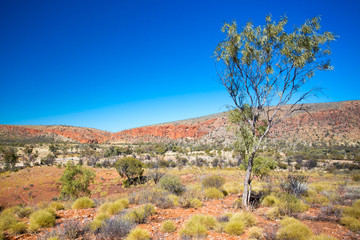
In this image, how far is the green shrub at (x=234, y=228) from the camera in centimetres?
648

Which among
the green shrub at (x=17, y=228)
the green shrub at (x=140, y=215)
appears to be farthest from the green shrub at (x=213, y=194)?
the green shrub at (x=17, y=228)

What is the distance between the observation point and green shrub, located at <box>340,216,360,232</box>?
22.0 ft

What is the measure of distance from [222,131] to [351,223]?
66954 millimetres

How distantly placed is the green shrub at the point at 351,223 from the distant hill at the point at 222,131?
38.2ft

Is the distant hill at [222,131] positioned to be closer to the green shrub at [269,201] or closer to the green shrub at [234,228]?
the green shrub at [269,201]

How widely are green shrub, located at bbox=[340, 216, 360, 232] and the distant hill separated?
11.6 m

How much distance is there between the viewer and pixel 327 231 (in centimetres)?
666

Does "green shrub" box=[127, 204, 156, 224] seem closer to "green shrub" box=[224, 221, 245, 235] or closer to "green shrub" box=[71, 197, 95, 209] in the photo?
"green shrub" box=[224, 221, 245, 235]

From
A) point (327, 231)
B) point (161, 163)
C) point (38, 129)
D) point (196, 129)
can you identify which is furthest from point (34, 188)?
point (38, 129)

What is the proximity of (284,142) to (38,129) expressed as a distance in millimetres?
117700

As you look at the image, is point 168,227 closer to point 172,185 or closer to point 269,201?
point 269,201

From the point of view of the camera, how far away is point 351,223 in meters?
6.94

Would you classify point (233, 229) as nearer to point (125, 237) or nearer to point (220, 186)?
point (125, 237)

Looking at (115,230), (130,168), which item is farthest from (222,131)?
(115,230)
